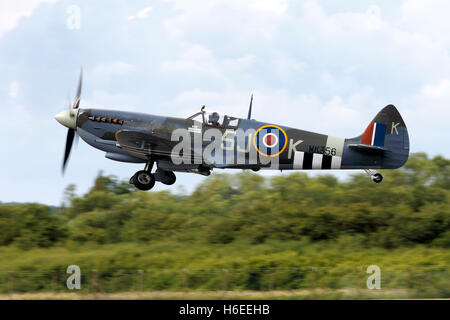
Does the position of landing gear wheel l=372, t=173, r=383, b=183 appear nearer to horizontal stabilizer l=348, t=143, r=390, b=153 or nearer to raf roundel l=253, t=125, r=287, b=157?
horizontal stabilizer l=348, t=143, r=390, b=153

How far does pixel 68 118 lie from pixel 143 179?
8.88 ft

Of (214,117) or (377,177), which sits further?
(214,117)

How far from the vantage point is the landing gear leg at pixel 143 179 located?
1548 cm

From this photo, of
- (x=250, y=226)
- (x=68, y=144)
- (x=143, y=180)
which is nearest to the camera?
(x=143, y=180)

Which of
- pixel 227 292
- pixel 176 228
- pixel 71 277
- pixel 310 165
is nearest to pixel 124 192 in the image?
pixel 176 228

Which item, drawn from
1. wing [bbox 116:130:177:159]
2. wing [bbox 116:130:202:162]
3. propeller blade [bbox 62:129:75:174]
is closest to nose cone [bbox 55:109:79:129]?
propeller blade [bbox 62:129:75:174]

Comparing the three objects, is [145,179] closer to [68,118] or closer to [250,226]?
[68,118]

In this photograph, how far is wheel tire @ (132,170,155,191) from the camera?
1547 centimetres

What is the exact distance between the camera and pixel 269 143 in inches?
596

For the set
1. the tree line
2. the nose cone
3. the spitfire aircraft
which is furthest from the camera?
the tree line

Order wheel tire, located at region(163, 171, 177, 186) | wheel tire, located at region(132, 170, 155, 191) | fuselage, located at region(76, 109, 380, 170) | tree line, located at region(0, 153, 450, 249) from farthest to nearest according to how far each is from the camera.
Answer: tree line, located at region(0, 153, 450, 249)
wheel tire, located at region(163, 171, 177, 186)
wheel tire, located at region(132, 170, 155, 191)
fuselage, located at region(76, 109, 380, 170)

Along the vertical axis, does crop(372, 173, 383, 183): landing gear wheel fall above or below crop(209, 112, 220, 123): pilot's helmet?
below

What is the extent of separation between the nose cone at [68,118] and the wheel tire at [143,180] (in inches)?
88.4

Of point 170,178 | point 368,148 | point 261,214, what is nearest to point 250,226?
point 261,214
